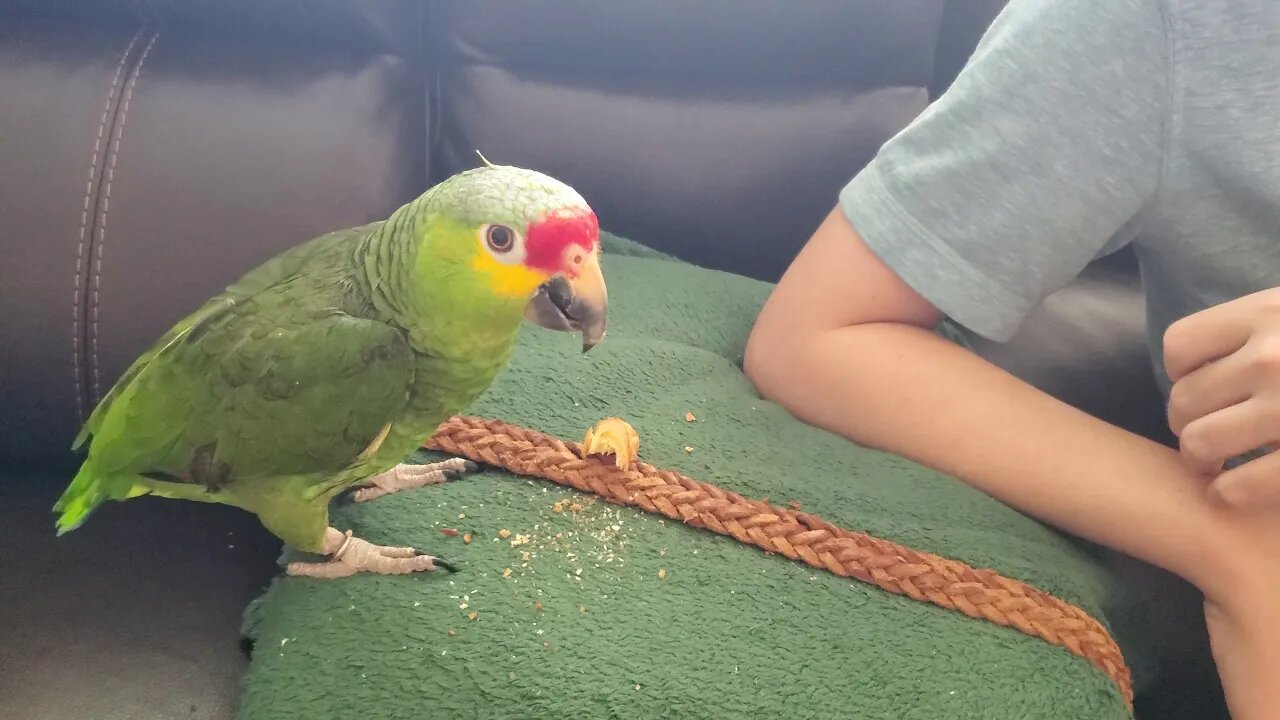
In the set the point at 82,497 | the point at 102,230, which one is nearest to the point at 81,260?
the point at 102,230

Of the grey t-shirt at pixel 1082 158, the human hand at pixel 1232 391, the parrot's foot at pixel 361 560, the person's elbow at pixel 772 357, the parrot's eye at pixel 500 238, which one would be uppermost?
the grey t-shirt at pixel 1082 158

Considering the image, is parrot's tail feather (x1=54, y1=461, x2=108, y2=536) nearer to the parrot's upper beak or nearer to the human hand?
the parrot's upper beak

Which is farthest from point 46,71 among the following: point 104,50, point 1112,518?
point 1112,518

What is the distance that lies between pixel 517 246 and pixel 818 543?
25cm

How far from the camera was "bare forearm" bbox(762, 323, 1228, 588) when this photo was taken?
49 cm

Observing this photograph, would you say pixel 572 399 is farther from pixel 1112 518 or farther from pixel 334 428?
pixel 1112 518

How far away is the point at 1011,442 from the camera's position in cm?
52

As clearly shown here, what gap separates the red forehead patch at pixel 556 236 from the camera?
37 cm

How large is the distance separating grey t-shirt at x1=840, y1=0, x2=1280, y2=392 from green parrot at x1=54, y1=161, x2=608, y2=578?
0.79 feet

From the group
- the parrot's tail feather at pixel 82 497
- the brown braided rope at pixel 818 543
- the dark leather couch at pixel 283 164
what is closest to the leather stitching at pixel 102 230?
the dark leather couch at pixel 283 164

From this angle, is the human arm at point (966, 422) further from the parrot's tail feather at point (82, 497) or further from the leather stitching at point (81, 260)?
the leather stitching at point (81, 260)

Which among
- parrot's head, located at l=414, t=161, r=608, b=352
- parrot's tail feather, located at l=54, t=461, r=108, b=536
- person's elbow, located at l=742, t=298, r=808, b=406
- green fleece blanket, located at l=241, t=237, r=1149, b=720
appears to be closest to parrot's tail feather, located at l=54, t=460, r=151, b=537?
parrot's tail feather, located at l=54, t=461, r=108, b=536

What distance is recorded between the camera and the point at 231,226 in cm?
67

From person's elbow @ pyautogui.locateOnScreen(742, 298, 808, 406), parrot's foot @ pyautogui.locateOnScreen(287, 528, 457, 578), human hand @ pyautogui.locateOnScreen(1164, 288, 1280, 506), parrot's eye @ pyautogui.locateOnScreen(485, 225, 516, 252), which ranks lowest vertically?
parrot's foot @ pyautogui.locateOnScreen(287, 528, 457, 578)
